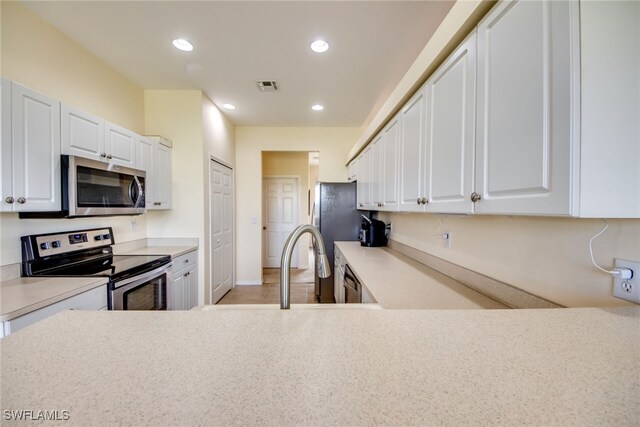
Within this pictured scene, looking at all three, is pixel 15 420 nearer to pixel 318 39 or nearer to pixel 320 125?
pixel 318 39

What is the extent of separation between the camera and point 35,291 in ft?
4.49

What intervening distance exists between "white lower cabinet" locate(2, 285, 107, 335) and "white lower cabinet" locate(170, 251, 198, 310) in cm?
79

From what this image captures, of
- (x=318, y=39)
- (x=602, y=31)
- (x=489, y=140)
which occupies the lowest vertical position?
(x=489, y=140)

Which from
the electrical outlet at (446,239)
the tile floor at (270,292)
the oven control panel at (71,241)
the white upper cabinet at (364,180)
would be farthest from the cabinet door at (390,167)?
the oven control panel at (71,241)

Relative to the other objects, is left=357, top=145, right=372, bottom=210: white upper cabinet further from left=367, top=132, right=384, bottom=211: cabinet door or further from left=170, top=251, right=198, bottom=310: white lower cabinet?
left=170, top=251, right=198, bottom=310: white lower cabinet

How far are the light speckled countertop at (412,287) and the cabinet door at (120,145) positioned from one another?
7.39ft

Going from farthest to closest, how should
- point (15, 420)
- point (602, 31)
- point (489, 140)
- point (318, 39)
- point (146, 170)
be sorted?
point (146, 170), point (318, 39), point (489, 140), point (602, 31), point (15, 420)

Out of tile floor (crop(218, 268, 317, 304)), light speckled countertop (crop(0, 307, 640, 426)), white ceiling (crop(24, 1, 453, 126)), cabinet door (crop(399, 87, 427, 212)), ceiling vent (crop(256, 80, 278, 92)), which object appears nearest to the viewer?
light speckled countertop (crop(0, 307, 640, 426))

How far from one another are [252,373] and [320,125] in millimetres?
4078

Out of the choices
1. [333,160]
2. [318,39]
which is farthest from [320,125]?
[318,39]

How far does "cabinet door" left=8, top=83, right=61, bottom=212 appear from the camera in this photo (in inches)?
55.6

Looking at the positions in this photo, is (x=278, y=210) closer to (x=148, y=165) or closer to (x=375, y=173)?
(x=148, y=165)

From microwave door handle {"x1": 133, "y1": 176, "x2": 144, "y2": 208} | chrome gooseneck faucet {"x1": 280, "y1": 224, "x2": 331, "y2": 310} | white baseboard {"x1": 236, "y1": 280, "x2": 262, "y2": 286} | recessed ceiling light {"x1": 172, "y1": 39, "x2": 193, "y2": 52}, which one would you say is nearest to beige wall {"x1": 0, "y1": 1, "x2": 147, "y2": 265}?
microwave door handle {"x1": 133, "y1": 176, "x2": 144, "y2": 208}

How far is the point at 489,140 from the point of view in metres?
0.92
